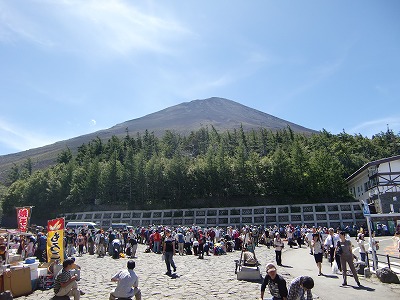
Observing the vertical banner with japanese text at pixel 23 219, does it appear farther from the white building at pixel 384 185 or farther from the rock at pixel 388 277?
the white building at pixel 384 185

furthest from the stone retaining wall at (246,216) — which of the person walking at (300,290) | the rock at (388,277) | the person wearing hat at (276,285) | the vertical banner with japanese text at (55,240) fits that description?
the person walking at (300,290)

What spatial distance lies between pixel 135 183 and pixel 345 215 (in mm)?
31269

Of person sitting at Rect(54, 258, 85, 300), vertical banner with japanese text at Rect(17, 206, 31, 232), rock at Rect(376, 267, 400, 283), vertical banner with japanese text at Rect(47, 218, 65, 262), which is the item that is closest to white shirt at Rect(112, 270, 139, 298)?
person sitting at Rect(54, 258, 85, 300)

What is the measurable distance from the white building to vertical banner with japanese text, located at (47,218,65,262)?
3228 cm

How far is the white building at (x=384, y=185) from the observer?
3372 centimetres

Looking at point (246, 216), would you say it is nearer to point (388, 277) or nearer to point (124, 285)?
point (388, 277)

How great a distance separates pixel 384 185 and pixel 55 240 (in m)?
34.8

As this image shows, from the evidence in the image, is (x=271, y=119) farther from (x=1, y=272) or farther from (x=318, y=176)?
(x=1, y=272)

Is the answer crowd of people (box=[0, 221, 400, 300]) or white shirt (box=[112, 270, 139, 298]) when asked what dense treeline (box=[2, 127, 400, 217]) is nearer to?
crowd of people (box=[0, 221, 400, 300])

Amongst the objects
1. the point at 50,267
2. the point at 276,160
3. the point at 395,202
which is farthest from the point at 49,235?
the point at 276,160

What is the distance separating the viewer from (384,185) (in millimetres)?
35031

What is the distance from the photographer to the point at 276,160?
4675 cm

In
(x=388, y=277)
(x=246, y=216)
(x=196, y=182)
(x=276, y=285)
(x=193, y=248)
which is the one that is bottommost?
(x=388, y=277)

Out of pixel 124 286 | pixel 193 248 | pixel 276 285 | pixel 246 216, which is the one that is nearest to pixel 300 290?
pixel 276 285
